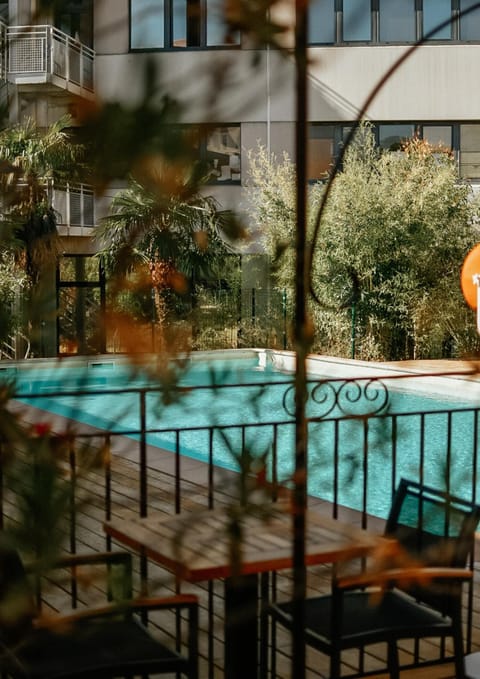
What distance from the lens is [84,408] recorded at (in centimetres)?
81

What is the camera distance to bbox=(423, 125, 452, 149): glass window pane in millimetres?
14625

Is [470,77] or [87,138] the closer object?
[87,138]

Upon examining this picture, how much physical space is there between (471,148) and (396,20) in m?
2.24

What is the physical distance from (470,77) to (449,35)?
73 centimetres

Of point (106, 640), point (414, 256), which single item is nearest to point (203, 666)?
point (106, 640)

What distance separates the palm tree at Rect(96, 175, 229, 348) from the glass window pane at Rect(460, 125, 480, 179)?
14487 millimetres

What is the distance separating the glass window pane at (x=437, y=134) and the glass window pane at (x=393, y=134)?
11.3 inches

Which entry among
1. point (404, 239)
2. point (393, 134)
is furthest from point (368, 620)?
point (393, 134)

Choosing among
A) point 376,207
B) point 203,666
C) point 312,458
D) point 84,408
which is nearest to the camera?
point 84,408

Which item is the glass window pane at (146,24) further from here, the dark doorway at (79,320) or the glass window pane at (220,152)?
the dark doorway at (79,320)

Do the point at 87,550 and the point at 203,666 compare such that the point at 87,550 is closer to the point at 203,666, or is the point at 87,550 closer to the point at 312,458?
the point at 203,666

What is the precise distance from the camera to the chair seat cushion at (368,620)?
2.42m

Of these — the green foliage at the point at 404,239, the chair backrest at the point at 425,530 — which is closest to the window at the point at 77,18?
the chair backrest at the point at 425,530

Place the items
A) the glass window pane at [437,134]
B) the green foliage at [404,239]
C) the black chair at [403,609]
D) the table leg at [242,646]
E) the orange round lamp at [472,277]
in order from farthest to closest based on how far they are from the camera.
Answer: the glass window pane at [437,134] → the green foliage at [404,239] → the orange round lamp at [472,277] → the black chair at [403,609] → the table leg at [242,646]
